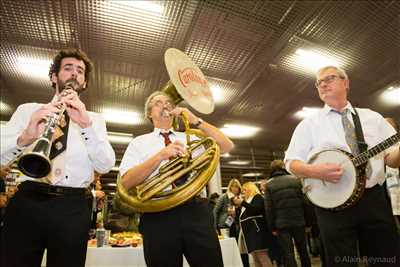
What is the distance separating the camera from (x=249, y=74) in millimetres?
5102

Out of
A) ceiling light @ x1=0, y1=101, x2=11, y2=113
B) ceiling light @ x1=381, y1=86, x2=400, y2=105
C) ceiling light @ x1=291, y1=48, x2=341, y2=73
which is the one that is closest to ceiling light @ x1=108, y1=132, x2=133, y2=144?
ceiling light @ x1=0, y1=101, x2=11, y2=113

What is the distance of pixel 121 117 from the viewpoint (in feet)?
22.5

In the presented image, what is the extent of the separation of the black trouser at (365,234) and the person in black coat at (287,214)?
7.07ft

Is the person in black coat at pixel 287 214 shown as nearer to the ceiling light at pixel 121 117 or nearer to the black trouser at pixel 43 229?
the black trouser at pixel 43 229

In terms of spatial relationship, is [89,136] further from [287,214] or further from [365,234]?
[287,214]

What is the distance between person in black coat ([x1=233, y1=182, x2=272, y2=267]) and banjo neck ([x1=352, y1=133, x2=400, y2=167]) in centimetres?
265

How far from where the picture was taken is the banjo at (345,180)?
1.67 metres

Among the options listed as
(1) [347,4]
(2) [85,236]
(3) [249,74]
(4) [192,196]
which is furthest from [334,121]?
(3) [249,74]

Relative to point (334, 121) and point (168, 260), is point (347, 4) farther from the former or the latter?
point (168, 260)

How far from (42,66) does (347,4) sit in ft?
15.4

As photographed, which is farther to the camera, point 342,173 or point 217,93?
point 217,93

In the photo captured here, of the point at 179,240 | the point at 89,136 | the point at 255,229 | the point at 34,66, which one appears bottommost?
the point at 179,240

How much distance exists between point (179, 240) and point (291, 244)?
2.78 meters

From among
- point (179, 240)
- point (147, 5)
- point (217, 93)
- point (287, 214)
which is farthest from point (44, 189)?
point (217, 93)
